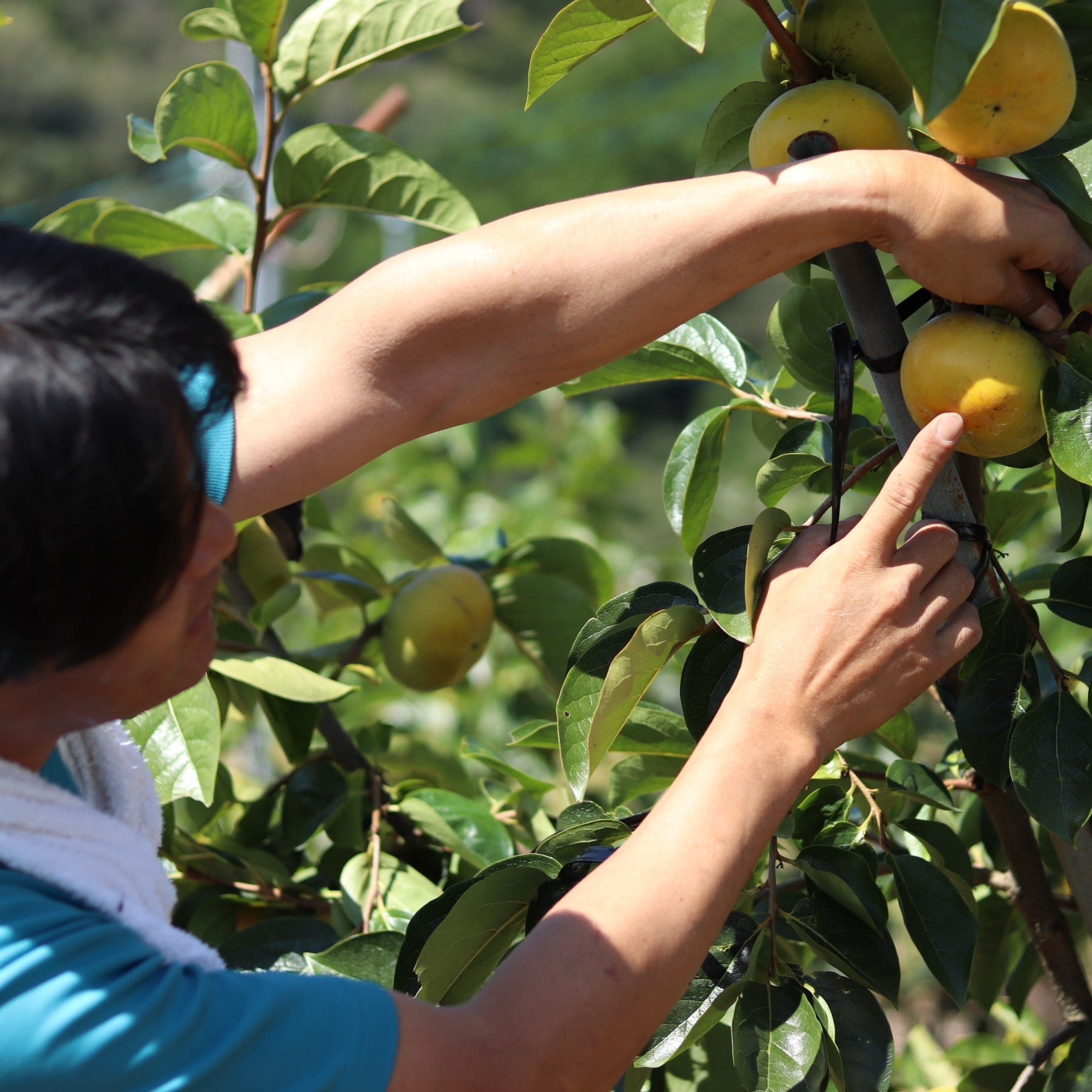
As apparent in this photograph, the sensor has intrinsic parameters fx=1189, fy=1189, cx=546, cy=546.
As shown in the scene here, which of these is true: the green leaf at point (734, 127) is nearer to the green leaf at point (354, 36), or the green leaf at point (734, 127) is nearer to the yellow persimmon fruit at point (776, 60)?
the yellow persimmon fruit at point (776, 60)

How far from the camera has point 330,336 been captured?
900 millimetres

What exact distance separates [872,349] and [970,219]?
0.13m

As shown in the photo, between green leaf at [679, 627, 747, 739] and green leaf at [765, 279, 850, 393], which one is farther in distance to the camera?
green leaf at [765, 279, 850, 393]

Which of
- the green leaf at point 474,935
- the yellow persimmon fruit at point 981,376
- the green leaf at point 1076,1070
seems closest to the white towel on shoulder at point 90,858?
the green leaf at point 474,935

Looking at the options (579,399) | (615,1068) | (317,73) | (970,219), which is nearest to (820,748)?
(615,1068)

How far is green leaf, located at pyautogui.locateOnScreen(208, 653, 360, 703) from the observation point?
45.7 inches

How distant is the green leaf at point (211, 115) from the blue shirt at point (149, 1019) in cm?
98

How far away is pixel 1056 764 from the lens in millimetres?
857

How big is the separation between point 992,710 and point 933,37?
0.51 metres

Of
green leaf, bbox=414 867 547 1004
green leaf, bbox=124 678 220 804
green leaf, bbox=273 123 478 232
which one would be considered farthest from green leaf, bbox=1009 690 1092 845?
green leaf, bbox=273 123 478 232

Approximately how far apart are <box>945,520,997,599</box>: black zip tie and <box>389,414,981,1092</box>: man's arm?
4 centimetres

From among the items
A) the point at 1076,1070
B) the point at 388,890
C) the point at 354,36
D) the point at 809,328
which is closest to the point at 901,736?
the point at 1076,1070

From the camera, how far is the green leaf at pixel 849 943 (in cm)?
84

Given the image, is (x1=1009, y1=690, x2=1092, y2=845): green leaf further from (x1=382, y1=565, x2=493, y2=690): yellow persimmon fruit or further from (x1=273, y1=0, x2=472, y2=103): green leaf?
(x1=273, y1=0, x2=472, y2=103): green leaf
